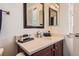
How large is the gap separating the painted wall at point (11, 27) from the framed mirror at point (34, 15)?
0.17 feet

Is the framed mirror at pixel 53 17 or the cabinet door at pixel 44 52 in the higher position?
the framed mirror at pixel 53 17

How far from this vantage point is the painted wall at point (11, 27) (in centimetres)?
118

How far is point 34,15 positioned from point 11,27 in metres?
0.26

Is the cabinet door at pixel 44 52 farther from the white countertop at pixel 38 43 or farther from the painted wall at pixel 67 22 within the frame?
the painted wall at pixel 67 22

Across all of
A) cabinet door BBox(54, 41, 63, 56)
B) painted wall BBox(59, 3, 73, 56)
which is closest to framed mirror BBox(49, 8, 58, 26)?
painted wall BBox(59, 3, 73, 56)

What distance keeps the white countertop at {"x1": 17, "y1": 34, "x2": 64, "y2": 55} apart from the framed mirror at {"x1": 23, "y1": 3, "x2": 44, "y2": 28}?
15 centimetres

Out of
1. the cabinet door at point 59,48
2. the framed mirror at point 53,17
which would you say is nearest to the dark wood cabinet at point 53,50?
the cabinet door at point 59,48

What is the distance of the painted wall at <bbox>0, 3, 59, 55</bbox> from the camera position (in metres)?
1.18

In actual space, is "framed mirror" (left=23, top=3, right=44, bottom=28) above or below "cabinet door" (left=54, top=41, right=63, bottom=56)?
above

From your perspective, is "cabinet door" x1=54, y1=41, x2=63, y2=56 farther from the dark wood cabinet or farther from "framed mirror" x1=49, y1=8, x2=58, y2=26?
"framed mirror" x1=49, y1=8, x2=58, y2=26

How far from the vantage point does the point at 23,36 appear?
121 centimetres

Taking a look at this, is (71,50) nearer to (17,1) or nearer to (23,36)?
(23,36)

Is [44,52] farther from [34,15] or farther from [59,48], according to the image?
[34,15]

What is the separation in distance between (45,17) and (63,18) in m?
0.18
